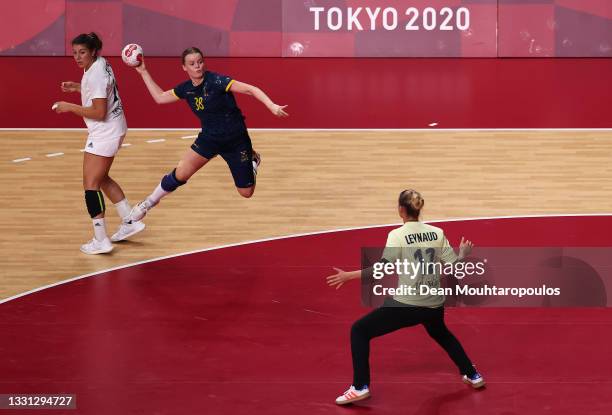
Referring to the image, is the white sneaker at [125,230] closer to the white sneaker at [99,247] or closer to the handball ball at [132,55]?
the white sneaker at [99,247]

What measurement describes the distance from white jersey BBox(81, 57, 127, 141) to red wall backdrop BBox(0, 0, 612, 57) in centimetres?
858

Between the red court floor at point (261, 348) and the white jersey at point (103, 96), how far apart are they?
1.31m

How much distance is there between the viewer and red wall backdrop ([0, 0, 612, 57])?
18.5m

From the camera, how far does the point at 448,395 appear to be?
7098mm

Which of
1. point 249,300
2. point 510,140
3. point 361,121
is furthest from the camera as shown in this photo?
point 361,121

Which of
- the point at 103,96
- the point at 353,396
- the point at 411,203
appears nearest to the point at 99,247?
the point at 103,96

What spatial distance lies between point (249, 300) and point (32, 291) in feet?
6.19

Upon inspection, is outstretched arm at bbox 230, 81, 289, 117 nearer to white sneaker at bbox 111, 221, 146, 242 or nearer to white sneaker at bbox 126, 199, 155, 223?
white sneaker at bbox 126, 199, 155, 223

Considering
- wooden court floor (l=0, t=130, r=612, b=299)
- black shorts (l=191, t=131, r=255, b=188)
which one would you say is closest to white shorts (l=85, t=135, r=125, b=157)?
black shorts (l=191, t=131, r=255, b=188)

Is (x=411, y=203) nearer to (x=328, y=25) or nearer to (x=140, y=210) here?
(x=140, y=210)

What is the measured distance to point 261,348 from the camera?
798 cm

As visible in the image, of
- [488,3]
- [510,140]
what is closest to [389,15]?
[488,3]

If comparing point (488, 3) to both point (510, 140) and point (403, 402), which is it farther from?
point (403, 402)

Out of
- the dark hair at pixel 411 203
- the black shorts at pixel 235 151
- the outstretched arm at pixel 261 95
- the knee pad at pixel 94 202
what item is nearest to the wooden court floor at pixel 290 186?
the knee pad at pixel 94 202
